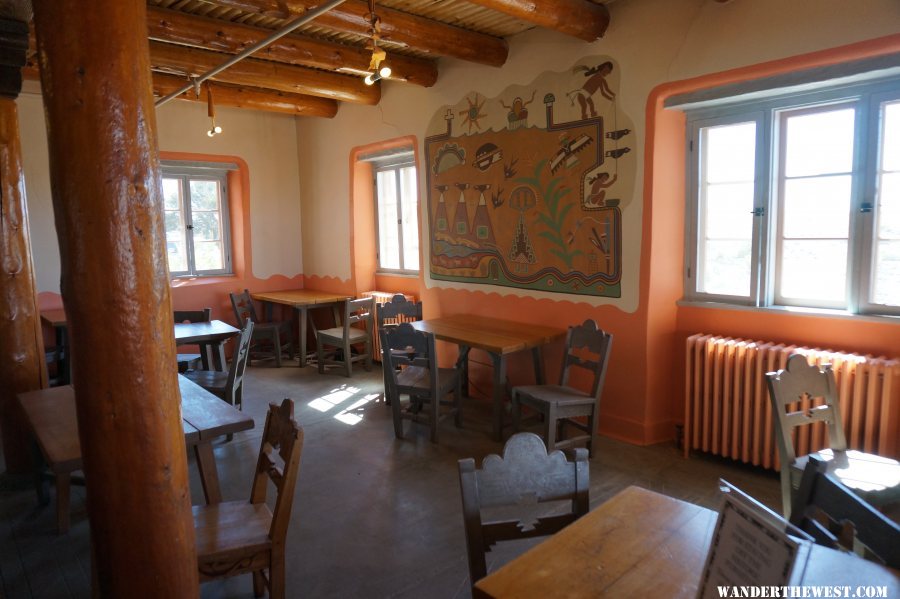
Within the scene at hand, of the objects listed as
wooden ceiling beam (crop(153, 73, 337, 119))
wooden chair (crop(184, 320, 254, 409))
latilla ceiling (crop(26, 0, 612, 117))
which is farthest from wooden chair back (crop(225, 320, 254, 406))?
wooden ceiling beam (crop(153, 73, 337, 119))

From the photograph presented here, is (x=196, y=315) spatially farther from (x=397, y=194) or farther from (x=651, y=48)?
(x=651, y=48)

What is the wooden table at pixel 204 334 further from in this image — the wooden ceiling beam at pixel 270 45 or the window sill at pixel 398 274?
the wooden ceiling beam at pixel 270 45

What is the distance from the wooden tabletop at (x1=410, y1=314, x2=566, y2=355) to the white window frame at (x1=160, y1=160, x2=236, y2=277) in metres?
3.62

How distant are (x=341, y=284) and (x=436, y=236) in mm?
1962

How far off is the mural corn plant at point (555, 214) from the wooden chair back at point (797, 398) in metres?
1.93

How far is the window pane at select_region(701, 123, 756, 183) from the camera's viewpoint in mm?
3891

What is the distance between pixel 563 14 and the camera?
155 inches

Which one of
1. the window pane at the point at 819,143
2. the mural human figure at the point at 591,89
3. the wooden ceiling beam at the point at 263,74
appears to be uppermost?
the wooden ceiling beam at the point at 263,74

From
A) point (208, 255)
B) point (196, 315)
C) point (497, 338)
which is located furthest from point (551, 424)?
point (208, 255)

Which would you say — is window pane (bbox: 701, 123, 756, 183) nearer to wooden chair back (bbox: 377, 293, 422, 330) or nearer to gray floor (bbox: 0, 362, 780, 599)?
gray floor (bbox: 0, 362, 780, 599)

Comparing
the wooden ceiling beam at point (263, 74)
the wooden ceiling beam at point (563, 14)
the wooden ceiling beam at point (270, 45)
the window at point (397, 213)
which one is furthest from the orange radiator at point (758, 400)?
the wooden ceiling beam at point (263, 74)

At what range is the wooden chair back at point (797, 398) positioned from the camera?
2.72 metres

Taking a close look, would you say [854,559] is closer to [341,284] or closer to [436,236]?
[436,236]

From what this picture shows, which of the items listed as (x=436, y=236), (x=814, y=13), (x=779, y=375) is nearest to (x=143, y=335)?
(x=779, y=375)
